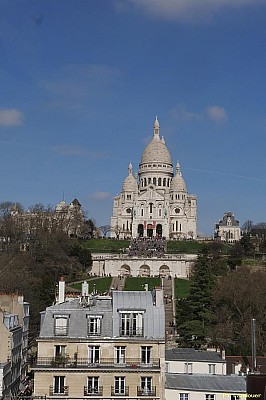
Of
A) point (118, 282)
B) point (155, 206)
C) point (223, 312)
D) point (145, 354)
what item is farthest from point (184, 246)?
point (145, 354)

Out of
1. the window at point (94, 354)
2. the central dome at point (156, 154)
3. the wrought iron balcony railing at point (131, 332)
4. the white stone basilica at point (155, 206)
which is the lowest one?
the window at point (94, 354)

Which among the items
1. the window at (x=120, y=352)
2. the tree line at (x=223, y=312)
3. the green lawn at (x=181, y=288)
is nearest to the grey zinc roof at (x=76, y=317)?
the window at (x=120, y=352)

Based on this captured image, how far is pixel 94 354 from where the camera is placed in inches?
1260

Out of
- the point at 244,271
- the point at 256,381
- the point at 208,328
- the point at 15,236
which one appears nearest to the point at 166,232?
the point at 15,236

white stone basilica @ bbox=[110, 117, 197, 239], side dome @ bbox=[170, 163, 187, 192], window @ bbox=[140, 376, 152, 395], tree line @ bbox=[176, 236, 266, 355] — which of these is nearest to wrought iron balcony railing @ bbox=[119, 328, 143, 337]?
window @ bbox=[140, 376, 152, 395]

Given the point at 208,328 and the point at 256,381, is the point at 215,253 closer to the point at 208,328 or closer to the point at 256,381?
the point at 208,328

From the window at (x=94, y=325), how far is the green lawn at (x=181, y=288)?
61838mm

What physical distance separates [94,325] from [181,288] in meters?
72.4

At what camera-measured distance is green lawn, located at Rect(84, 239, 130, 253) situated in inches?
5313

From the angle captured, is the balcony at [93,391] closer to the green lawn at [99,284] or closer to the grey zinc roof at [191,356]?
the grey zinc roof at [191,356]

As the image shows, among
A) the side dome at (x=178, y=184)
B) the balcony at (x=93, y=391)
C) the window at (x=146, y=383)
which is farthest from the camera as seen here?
the side dome at (x=178, y=184)

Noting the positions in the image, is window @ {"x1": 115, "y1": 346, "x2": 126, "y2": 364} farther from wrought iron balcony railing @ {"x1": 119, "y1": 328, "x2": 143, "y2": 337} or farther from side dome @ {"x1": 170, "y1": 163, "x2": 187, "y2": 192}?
side dome @ {"x1": 170, "y1": 163, "x2": 187, "y2": 192}

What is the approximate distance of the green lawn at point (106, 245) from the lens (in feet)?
443

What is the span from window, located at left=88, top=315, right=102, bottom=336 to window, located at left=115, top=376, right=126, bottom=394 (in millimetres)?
2431
